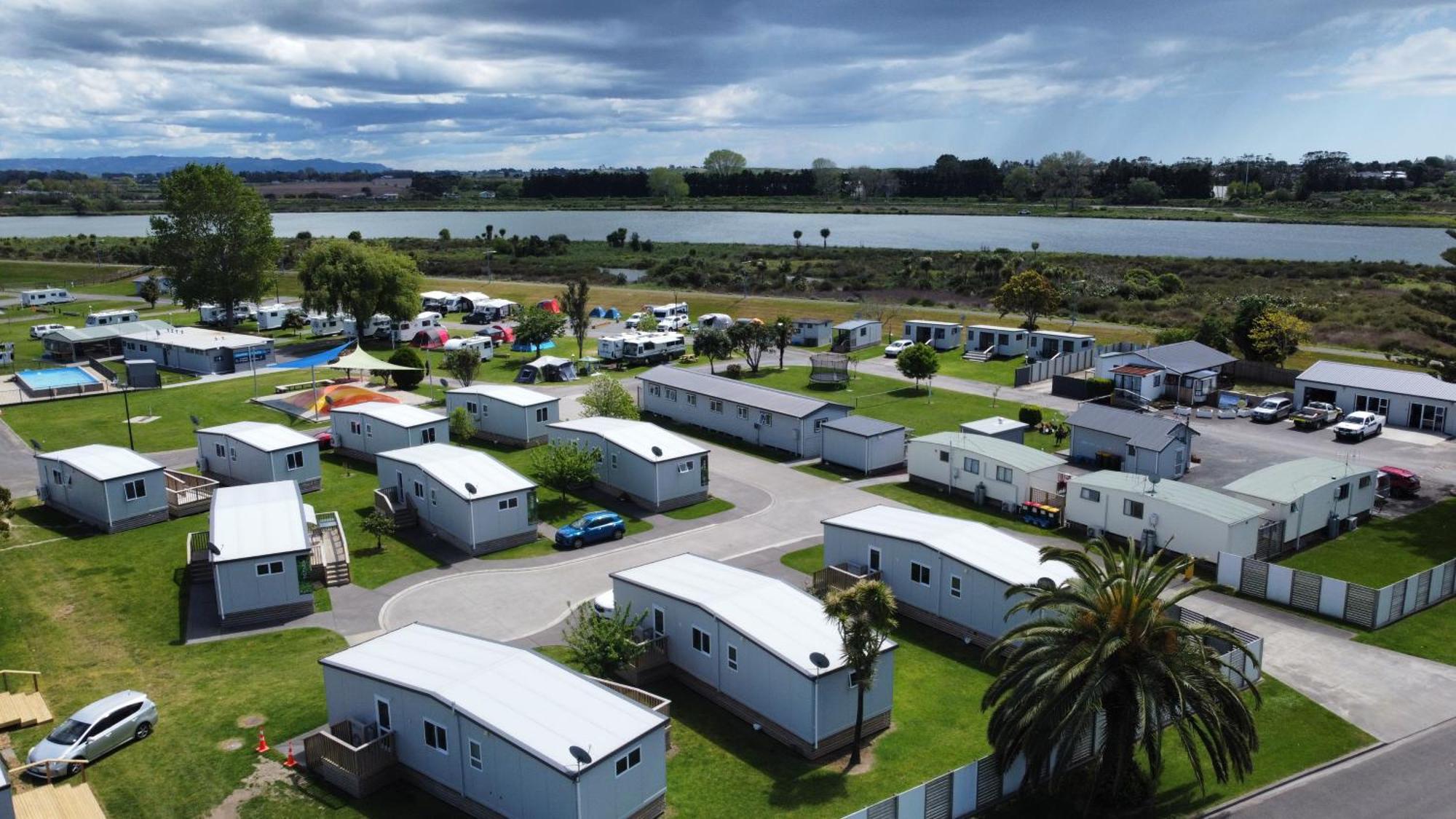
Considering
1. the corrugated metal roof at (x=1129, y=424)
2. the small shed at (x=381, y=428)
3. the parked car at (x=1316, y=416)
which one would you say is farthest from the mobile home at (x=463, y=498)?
the parked car at (x=1316, y=416)

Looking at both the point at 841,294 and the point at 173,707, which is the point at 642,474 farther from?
the point at 841,294

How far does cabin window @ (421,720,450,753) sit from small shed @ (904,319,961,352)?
6144cm

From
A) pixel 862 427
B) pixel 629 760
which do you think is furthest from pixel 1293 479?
pixel 629 760

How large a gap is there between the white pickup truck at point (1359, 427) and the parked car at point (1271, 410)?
10.6 ft

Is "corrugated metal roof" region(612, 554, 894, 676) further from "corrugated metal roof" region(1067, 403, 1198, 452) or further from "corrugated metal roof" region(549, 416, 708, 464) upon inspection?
"corrugated metal roof" region(1067, 403, 1198, 452)

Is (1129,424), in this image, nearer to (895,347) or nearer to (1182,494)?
(1182,494)

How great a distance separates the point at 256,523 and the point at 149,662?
592cm

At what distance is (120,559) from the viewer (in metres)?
36.2

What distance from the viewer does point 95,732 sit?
22906mm

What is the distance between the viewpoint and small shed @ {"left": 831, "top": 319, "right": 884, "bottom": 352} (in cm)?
7819

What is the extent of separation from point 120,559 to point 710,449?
27.5 meters

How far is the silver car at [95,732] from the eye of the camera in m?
22.4

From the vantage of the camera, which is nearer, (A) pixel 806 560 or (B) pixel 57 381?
(A) pixel 806 560

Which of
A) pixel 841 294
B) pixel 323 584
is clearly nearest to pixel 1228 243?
pixel 841 294
